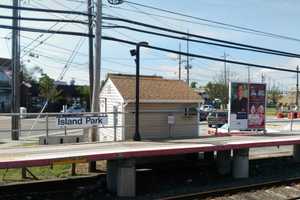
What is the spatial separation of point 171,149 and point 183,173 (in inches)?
123

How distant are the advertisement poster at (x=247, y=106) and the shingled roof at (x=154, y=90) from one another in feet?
5.68

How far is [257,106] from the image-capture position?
22.1 meters

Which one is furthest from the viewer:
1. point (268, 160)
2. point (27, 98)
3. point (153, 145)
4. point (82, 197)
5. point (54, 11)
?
point (27, 98)

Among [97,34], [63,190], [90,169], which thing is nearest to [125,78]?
[97,34]

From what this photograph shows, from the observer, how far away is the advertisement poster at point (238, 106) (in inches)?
843

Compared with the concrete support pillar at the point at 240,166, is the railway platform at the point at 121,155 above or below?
above

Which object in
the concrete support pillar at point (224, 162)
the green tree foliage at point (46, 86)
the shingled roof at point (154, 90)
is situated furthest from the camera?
the green tree foliage at point (46, 86)

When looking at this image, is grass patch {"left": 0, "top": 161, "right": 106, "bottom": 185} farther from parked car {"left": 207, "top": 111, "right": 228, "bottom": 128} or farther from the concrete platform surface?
parked car {"left": 207, "top": 111, "right": 228, "bottom": 128}

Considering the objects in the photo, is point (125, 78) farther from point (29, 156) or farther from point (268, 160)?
point (29, 156)

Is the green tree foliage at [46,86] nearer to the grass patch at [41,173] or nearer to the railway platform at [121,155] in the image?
the grass patch at [41,173]

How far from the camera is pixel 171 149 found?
599 inches

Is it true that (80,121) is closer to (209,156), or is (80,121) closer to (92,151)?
(92,151)

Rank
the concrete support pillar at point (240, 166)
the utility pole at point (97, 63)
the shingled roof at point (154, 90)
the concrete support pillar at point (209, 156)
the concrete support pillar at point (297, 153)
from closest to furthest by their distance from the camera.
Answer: the concrete support pillar at point (240, 166)
the utility pole at point (97, 63)
the concrete support pillar at point (209, 156)
the shingled roof at point (154, 90)
the concrete support pillar at point (297, 153)

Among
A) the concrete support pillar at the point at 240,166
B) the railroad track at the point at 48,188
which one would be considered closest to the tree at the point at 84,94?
the concrete support pillar at the point at 240,166
